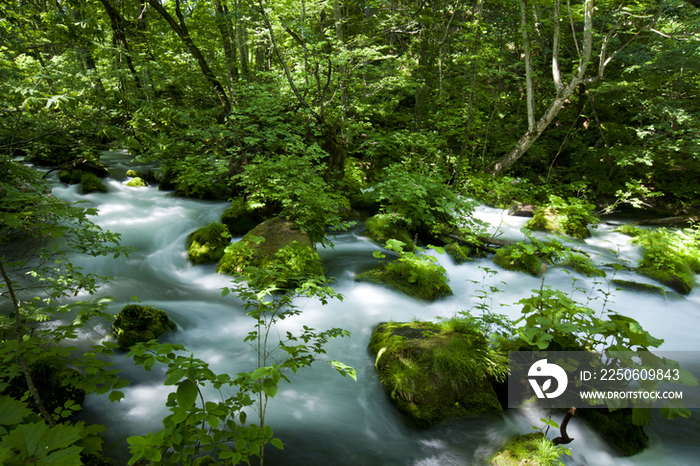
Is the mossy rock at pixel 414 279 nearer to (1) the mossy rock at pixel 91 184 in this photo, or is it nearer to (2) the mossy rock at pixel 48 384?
(2) the mossy rock at pixel 48 384

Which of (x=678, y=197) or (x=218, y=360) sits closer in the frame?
(x=218, y=360)

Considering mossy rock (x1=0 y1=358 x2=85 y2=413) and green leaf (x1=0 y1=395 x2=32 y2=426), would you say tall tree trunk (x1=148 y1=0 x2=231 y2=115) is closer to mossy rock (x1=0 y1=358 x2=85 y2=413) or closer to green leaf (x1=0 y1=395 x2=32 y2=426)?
mossy rock (x1=0 y1=358 x2=85 y2=413)

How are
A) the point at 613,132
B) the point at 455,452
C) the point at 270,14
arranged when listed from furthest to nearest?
the point at 613,132 < the point at 270,14 < the point at 455,452

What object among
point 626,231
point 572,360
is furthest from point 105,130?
point 626,231

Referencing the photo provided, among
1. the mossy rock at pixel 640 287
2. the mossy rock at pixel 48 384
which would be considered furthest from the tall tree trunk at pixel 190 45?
the mossy rock at pixel 640 287

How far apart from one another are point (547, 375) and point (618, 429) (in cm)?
71

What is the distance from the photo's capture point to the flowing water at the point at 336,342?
2.80m

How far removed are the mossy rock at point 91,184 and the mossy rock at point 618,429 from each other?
34.2 ft

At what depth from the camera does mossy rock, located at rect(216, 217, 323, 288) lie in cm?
514

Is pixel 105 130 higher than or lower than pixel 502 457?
higher

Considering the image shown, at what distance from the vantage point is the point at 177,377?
4.86 feet

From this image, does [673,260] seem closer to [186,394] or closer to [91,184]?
[186,394]

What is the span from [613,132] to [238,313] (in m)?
12.2

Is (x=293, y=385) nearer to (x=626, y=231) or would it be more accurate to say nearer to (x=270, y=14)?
(x=270, y=14)
